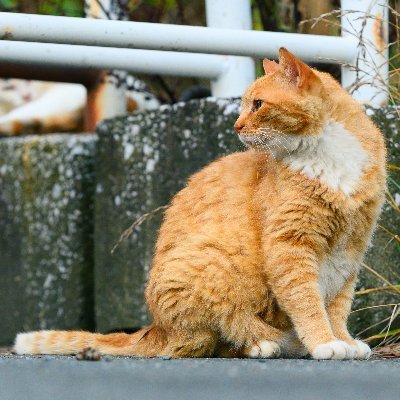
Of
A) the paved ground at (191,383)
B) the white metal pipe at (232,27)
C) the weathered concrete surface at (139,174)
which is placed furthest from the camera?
the white metal pipe at (232,27)

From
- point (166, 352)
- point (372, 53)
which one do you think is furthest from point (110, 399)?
point (372, 53)

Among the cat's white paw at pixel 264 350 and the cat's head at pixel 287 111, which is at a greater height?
the cat's head at pixel 287 111

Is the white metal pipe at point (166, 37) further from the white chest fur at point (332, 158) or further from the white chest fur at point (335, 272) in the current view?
the white chest fur at point (335, 272)

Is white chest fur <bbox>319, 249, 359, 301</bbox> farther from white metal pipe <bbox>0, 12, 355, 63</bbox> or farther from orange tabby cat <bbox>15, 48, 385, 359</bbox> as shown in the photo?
white metal pipe <bbox>0, 12, 355, 63</bbox>

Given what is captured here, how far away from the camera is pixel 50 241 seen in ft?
17.6

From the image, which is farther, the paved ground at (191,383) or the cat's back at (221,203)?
the cat's back at (221,203)

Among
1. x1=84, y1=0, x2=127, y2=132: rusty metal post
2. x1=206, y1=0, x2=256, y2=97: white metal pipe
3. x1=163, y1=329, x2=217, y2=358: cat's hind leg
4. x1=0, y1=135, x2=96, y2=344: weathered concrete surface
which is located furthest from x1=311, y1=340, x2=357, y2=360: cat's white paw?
x1=84, y1=0, x2=127, y2=132: rusty metal post

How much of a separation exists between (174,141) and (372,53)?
1.07 metres

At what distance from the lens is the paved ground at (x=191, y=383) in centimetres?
230

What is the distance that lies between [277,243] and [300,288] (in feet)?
0.60

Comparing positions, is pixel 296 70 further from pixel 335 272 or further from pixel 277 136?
pixel 335 272

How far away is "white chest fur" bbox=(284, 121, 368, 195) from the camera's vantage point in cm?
347

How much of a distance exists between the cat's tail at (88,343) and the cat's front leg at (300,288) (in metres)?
0.51

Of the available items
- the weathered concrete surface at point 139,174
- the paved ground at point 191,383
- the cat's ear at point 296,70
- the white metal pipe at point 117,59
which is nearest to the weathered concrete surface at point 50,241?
the weathered concrete surface at point 139,174
